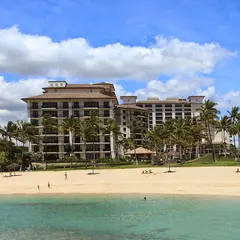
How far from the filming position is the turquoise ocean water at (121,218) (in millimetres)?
26078

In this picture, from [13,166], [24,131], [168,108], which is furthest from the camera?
[168,108]

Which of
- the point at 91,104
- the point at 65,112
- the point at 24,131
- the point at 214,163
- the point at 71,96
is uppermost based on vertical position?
the point at 71,96

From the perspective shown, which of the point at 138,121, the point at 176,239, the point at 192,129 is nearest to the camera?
the point at 176,239

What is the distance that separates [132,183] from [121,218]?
82.5 ft

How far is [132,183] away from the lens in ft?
189

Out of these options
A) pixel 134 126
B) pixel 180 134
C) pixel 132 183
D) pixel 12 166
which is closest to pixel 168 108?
pixel 134 126

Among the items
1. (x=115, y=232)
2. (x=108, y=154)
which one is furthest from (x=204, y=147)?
(x=115, y=232)

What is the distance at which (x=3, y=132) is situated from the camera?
90.9 meters

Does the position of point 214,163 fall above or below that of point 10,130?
below

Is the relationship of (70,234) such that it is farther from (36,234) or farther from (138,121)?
(138,121)

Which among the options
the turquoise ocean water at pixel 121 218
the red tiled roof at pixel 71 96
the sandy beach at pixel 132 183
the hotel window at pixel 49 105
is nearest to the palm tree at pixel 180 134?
the sandy beach at pixel 132 183

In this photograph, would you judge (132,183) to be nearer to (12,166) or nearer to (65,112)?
(12,166)

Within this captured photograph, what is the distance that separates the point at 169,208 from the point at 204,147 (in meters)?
105

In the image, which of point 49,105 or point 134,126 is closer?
point 49,105
